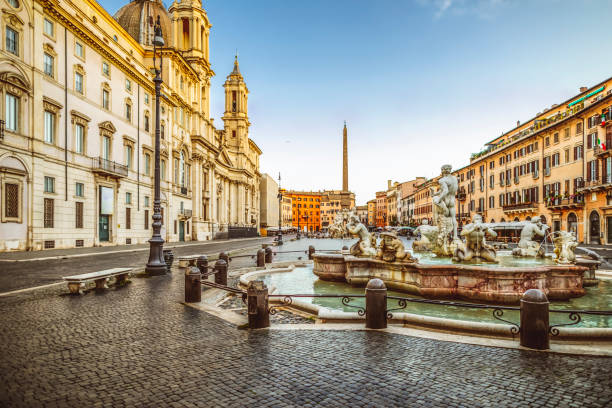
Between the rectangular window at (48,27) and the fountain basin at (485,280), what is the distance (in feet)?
81.1

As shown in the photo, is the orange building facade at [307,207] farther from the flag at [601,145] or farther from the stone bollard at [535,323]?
the stone bollard at [535,323]

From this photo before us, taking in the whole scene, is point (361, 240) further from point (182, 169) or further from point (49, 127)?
point (182, 169)

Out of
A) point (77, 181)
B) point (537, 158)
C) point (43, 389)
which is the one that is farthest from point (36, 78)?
point (537, 158)

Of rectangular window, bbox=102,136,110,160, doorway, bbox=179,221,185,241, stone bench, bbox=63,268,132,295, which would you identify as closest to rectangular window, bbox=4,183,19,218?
rectangular window, bbox=102,136,110,160

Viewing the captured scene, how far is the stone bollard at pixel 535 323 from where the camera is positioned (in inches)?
193

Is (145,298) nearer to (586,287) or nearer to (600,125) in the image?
(586,287)

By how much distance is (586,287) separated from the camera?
33.5ft

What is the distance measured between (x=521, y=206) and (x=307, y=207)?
113275mm

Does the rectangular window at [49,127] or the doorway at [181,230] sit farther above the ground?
the rectangular window at [49,127]

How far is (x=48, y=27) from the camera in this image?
23547 mm

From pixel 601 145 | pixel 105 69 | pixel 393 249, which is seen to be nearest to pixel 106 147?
pixel 105 69

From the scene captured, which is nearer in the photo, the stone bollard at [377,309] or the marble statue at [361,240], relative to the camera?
the stone bollard at [377,309]

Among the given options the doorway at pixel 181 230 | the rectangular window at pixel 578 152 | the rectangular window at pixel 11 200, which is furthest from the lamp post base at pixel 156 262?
the rectangular window at pixel 578 152

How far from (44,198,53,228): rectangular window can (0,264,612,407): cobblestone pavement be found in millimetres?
19515
